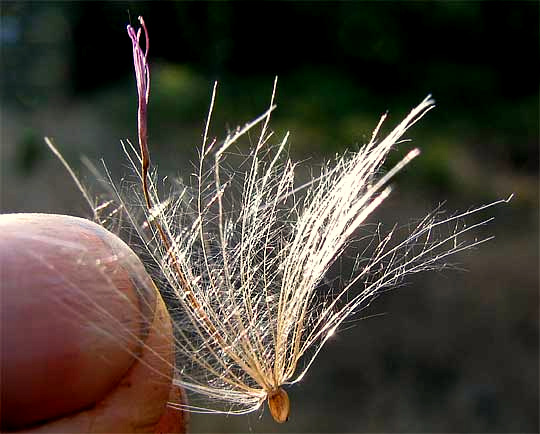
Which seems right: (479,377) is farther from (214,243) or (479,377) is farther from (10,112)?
(10,112)

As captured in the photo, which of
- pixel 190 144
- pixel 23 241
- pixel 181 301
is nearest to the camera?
pixel 23 241

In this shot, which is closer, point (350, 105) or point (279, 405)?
point (279, 405)

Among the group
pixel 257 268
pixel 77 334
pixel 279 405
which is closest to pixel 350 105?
pixel 257 268

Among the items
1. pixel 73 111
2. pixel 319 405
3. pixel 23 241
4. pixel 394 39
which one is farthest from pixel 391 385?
pixel 73 111

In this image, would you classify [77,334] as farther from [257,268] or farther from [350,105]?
[350,105]

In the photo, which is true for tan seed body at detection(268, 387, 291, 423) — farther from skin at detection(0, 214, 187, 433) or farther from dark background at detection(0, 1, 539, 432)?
dark background at detection(0, 1, 539, 432)

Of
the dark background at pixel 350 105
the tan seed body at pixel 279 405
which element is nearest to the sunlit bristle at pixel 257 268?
the tan seed body at pixel 279 405

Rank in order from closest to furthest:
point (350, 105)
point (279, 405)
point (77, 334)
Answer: point (77, 334) → point (279, 405) → point (350, 105)
